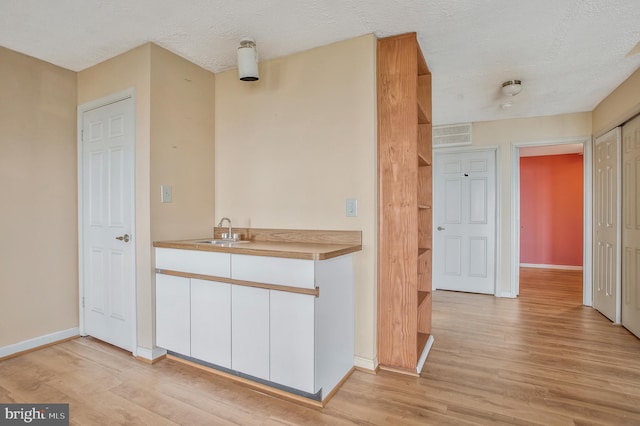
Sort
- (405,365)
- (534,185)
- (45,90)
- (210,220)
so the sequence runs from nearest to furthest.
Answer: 1. (405,365)
2. (45,90)
3. (210,220)
4. (534,185)

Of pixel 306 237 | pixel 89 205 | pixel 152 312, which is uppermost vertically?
pixel 89 205

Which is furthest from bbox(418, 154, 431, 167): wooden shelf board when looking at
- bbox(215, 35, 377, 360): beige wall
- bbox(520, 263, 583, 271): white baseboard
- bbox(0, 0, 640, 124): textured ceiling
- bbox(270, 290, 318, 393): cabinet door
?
bbox(520, 263, 583, 271): white baseboard

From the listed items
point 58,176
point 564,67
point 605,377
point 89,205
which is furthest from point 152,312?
point 564,67

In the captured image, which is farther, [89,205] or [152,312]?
[89,205]

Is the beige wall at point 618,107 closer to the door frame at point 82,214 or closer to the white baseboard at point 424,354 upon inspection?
the white baseboard at point 424,354

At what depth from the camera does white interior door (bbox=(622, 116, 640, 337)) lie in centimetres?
296

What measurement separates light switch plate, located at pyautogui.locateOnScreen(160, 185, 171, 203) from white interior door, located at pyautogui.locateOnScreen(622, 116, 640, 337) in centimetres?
398

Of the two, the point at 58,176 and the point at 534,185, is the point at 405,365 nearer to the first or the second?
the point at 58,176

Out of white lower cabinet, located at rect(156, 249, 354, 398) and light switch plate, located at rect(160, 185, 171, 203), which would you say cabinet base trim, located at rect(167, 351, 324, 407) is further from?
light switch plate, located at rect(160, 185, 171, 203)

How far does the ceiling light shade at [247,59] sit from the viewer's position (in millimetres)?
2295

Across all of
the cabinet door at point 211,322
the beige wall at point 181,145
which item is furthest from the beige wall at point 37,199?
the cabinet door at point 211,322

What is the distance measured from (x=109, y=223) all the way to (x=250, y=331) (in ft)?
5.21

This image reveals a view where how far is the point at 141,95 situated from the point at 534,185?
725 cm

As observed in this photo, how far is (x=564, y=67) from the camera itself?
287cm
